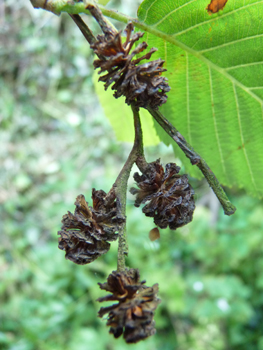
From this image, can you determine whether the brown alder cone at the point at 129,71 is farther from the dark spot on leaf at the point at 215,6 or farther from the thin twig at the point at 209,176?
the dark spot on leaf at the point at 215,6

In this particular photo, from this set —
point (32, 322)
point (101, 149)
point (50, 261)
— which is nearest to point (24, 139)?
point (101, 149)

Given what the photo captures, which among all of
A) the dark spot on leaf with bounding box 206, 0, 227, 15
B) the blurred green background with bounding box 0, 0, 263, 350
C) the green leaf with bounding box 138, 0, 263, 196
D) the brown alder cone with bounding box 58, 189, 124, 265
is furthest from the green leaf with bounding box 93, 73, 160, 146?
the blurred green background with bounding box 0, 0, 263, 350

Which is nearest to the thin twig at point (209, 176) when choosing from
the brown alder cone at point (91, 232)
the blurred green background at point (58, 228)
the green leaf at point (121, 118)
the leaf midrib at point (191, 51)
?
the brown alder cone at point (91, 232)

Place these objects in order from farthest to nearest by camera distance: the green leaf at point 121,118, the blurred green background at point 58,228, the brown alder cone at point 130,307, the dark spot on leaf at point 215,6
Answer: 1. the blurred green background at point 58,228
2. the green leaf at point 121,118
3. the dark spot on leaf at point 215,6
4. the brown alder cone at point 130,307

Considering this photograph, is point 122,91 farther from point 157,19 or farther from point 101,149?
point 101,149

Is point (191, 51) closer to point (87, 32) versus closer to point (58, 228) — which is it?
point (87, 32)

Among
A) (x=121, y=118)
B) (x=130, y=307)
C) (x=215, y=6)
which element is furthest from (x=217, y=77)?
(x=130, y=307)
